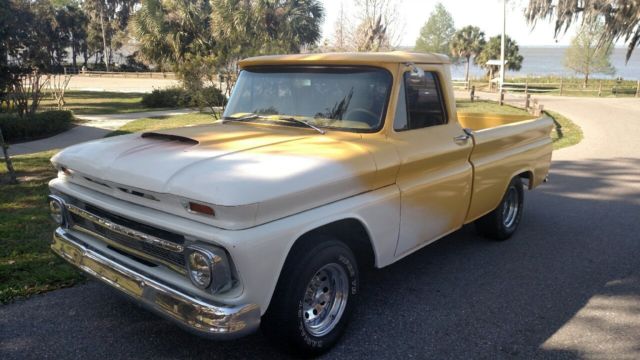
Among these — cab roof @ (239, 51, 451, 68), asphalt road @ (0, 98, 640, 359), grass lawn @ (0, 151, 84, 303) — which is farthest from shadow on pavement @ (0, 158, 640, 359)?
cab roof @ (239, 51, 451, 68)

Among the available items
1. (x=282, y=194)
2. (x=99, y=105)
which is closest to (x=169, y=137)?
(x=282, y=194)

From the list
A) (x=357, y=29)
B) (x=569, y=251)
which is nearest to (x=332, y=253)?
(x=569, y=251)

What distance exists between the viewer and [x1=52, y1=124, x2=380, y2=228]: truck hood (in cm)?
274

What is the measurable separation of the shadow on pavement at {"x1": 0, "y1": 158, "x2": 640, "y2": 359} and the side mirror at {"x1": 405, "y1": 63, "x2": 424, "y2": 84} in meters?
1.71

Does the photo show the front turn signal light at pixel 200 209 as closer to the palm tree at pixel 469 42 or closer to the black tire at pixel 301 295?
the black tire at pixel 301 295

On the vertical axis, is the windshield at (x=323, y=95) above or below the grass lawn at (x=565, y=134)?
above

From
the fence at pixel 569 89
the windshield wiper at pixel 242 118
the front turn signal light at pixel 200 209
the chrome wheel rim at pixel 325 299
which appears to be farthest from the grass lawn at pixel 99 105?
the fence at pixel 569 89

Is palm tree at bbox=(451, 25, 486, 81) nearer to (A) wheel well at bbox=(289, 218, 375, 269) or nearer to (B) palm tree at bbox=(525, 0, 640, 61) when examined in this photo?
(B) palm tree at bbox=(525, 0, 640, 61)

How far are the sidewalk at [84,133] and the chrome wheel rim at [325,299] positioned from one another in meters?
9.72

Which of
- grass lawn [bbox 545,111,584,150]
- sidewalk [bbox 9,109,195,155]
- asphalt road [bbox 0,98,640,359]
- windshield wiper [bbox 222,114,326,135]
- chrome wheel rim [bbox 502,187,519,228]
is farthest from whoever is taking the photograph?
grass lawn [bbox 545,111,584,150]

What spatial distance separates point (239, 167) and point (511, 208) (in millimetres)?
3801

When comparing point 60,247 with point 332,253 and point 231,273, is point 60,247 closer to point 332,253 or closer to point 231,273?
point 231,273

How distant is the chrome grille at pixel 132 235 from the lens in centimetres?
286

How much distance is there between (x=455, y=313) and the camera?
3912 millimetres
